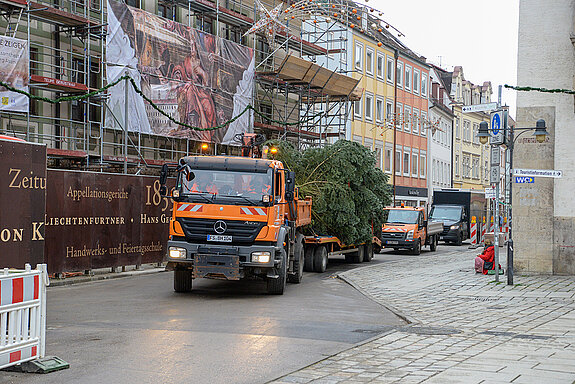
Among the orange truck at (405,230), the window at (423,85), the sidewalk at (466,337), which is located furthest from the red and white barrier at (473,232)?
the window at (423,85)

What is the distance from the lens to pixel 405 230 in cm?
3319

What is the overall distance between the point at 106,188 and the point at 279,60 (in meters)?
21.5

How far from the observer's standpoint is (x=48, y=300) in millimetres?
14758

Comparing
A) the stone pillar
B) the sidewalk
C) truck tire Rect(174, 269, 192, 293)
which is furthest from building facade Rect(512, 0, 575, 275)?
truck tire Rect(174, 269, 192, 293)

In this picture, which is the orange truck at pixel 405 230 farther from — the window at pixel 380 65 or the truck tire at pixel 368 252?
the window at pixel 380 65

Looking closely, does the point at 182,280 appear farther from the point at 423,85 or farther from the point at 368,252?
the point at 423,85

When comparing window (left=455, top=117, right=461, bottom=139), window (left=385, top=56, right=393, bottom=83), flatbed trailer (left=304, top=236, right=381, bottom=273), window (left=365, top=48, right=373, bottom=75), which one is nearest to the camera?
flatbed trailer (left=304, top=236, right=381, bottom=273)

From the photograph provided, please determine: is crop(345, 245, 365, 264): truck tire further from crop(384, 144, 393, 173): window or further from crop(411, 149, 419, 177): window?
crop(411, 149, 419, 177): window

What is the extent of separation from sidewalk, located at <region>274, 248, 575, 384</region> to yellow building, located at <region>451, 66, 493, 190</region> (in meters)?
57.0

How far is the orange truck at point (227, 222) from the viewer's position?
1509 cm

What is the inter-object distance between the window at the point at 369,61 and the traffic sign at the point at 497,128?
37127mm

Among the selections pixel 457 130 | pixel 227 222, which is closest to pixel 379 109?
pixel 457 130

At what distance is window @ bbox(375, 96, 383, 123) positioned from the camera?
57.9 meters

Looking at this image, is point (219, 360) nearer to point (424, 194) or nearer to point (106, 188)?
point (106, 188)
